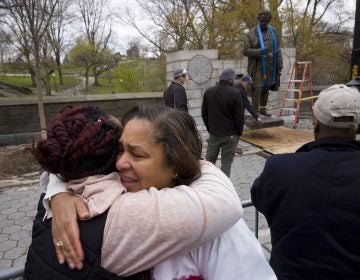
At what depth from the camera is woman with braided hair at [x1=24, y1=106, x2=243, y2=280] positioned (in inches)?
31.6

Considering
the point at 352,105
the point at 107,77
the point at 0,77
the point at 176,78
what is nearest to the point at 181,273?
the point at 352,105

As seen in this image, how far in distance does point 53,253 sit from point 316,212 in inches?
41.3

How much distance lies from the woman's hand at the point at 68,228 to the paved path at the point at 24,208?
8.68ft

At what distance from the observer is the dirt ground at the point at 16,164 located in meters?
6.07

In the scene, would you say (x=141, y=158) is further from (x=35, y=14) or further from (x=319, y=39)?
(x=319, y=39)

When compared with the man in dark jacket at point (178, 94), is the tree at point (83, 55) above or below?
above

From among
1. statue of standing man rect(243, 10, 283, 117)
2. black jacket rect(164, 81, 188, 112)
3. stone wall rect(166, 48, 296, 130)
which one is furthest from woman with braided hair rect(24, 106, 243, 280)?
stone wall rect(166, 48, 296, 130)

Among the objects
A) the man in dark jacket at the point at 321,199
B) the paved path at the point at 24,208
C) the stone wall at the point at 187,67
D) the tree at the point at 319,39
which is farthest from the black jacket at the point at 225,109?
the tree at the point at 319,39

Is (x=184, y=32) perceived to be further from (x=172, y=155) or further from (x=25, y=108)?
(x=172, y=155)

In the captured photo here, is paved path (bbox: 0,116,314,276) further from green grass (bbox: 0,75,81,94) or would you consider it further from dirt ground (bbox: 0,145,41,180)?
green grass (bbox: 0,75,81,94)

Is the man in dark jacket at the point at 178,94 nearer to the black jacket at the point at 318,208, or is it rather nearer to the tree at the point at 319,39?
the black jacket at the point at 318,208

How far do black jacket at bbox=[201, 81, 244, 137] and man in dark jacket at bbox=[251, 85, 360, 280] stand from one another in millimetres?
3022

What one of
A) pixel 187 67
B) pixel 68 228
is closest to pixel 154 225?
pixel 68 228

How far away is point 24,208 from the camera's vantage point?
4.61m
